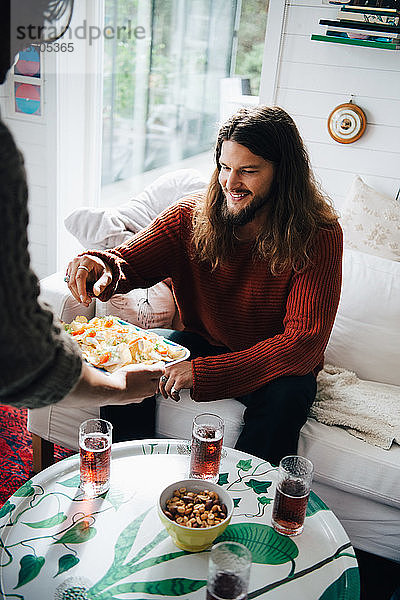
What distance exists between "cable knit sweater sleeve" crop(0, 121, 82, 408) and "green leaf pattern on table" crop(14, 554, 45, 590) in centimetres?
37

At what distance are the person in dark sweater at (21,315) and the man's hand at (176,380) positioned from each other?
2.21 ft

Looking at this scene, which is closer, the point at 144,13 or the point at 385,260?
the point at 385,260

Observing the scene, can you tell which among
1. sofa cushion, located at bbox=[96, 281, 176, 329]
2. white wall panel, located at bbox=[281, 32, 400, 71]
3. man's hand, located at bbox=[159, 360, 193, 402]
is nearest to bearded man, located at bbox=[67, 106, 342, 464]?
man's hand, located at bbox=[159, 360, 193, 402]

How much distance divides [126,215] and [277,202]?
0.68 m

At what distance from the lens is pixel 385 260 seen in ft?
7.32

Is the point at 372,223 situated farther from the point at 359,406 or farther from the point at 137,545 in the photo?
the point at 137,545

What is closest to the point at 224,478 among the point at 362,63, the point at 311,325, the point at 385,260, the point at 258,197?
the point at 311,325

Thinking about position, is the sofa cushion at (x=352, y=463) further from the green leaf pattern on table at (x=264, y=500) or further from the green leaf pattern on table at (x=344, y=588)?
→ the green leaf pattern on table at (x=344, y=588)

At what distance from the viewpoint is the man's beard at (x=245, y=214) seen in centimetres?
189

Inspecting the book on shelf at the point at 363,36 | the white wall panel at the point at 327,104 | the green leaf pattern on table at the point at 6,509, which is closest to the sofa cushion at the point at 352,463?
the green leaf pattern on table at the point at 6,509

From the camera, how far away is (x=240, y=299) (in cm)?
196

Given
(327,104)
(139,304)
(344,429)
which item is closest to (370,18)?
(327,104)

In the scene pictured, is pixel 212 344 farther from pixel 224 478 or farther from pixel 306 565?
pixel 306 565

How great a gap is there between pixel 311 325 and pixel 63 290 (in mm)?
839
